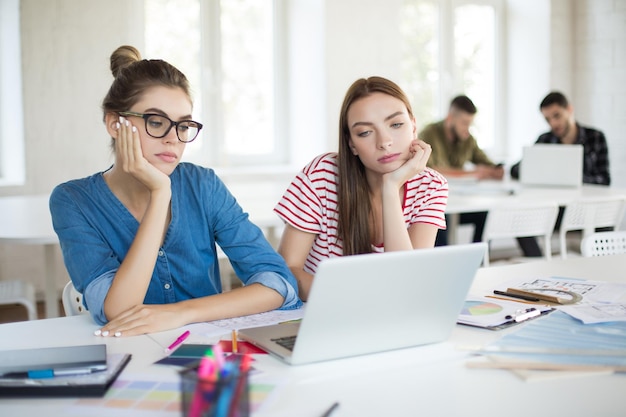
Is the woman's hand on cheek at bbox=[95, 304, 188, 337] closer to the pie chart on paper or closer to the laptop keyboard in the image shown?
the laptop keyboard

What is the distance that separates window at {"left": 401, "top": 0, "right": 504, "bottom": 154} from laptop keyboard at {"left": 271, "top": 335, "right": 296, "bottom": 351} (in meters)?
4.93

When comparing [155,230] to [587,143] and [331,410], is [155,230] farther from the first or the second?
[587,143]

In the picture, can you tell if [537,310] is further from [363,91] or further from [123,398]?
[123,398]

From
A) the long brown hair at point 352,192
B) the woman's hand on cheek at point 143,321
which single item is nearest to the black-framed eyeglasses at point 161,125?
the woman's hand on cheek at point 143,321

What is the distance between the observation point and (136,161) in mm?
1683

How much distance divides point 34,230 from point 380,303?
2.00m

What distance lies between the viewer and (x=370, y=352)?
4.42ft

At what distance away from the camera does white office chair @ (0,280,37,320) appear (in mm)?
3088

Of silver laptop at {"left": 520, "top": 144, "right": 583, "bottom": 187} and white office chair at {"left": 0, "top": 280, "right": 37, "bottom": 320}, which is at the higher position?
silver laptop at {"left": 520, "top": 144, "right": 583, "bottom": 187}

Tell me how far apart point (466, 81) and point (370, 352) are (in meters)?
5.51

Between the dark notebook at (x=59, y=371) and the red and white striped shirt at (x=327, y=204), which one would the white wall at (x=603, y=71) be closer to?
the red and white striped shirt at (x=327, y=204)

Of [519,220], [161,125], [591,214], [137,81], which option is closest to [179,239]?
[161,125]

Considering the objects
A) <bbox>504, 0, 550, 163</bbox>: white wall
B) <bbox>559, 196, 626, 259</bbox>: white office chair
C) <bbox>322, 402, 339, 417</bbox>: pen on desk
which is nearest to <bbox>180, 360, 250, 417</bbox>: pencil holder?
<bbox>322, 402, 339, 417</bbox>: pen on desk

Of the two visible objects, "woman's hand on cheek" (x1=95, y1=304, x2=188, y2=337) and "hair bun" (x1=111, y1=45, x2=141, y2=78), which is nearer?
"woman's hand on cheek" (x1=95, y1=304, x2=188, y2=337)
